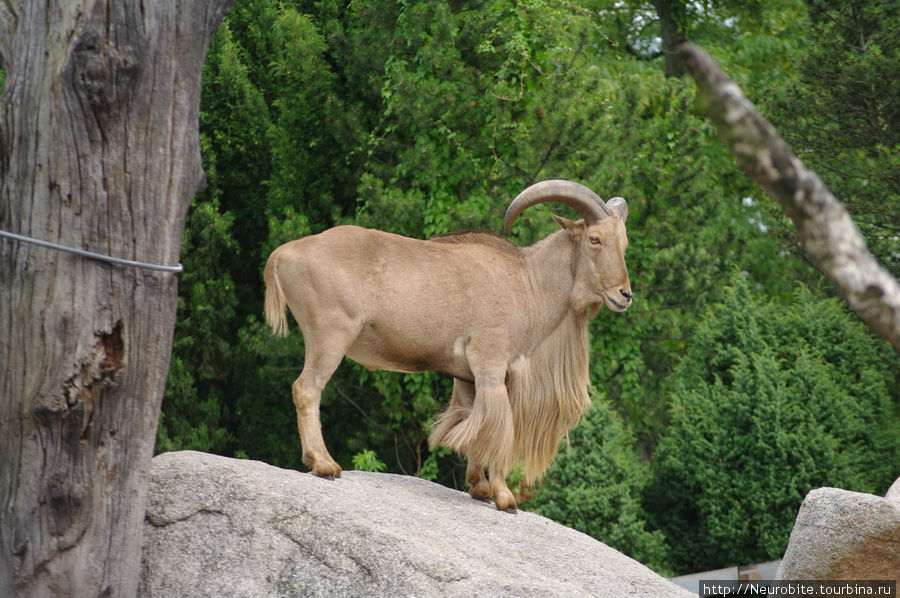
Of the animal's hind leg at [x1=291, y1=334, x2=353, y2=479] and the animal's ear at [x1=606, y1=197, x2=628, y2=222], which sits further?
the animal's ear at [x1=606, y1=197, x2=628, y2=222]

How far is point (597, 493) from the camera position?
10211 millimetres

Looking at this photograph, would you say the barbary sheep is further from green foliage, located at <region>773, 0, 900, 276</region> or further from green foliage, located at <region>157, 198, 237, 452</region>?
green foliage, located at <region>773, 0, 900, 276</region>

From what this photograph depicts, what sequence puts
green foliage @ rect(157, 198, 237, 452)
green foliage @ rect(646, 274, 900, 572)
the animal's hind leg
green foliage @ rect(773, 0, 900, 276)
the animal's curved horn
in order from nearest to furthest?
the animal's hind leg, the animal's curved horn, green foliage @ rect(646, 274, 900, 572), green foliage @ rect(157, 198, 237, 452), green foliage @ rect(773, 0, 900, 276)

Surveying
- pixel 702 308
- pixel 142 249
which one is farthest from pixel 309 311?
pixel 702 308

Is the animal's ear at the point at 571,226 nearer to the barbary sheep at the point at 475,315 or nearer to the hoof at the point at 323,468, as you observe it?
the barbary sheep at the point at 475,315

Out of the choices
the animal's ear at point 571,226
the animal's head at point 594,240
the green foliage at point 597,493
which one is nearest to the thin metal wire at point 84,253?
the animal's head at point 594,240

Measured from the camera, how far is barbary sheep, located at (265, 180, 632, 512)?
6340mm

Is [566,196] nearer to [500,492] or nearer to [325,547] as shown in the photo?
[500,492]

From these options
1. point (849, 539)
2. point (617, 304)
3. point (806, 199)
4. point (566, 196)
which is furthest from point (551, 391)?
point (806, 199)

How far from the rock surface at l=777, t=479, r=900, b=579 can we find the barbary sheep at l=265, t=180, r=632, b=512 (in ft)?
5.49

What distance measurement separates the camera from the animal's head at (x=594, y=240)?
6.80m

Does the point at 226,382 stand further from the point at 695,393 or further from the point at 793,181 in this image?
the point at 793,181

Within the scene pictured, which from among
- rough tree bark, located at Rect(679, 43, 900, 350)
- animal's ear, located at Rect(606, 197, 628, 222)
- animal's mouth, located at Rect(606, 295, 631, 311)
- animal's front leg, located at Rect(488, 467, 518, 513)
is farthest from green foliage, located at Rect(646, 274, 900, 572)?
rough tree bark, located at Rect(679, 43, 900, 350)

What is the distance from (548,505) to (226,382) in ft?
15.4
